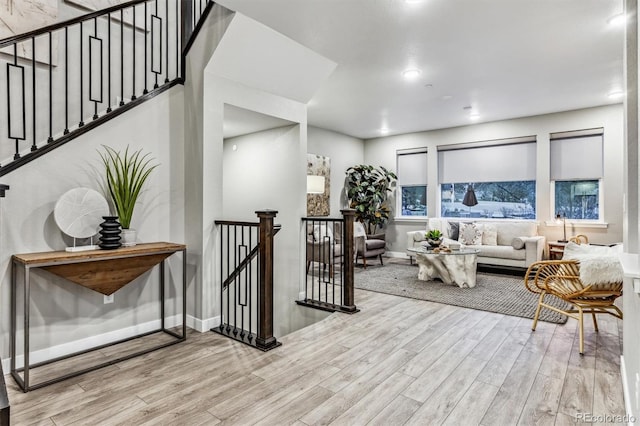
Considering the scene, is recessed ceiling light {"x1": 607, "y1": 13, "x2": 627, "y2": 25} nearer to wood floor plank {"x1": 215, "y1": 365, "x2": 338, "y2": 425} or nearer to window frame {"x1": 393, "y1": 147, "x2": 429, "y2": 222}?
wood floor plank {"x1": 215, "y1": 365, "x2": 338, "y2": 425}

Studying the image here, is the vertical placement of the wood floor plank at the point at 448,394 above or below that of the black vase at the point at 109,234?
below

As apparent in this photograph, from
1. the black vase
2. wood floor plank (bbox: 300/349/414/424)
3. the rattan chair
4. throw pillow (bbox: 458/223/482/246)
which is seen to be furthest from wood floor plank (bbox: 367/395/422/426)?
throw pillow (bbox: 458/223/482/246)

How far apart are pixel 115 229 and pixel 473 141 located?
6.20m

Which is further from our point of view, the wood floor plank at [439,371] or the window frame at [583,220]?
the window frame at [583,220]

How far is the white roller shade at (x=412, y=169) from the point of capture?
7.41 m

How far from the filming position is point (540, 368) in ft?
8.07

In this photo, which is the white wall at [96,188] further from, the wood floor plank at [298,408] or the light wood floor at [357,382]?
the wood floor plank at [298,408]

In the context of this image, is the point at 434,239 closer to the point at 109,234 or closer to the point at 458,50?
the point at 458,50

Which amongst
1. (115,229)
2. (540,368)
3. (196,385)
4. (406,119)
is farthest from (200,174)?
(406,119)

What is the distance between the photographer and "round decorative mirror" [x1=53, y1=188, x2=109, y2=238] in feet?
8.23

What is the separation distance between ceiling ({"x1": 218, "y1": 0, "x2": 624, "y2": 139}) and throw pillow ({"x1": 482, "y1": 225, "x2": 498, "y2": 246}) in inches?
78.0

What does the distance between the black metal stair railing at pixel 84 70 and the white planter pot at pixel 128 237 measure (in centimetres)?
78

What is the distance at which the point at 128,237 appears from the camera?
2803mm

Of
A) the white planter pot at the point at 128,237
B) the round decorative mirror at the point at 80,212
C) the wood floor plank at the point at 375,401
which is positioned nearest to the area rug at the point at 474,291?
the wood floor plank at the point at 375,401
